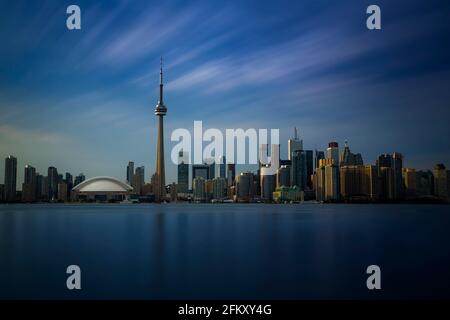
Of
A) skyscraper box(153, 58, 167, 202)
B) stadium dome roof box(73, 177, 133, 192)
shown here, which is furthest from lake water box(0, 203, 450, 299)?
stadium dome roof box(73, 177, 133, 192)

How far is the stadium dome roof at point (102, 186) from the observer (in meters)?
150

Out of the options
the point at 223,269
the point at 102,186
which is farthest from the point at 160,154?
the point at 223,269

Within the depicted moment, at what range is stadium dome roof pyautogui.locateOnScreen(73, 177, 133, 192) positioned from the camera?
150 m

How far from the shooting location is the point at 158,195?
13275 centimetres

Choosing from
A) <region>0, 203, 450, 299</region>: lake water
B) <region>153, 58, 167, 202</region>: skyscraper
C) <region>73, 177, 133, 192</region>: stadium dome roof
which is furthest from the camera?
<region>73, 177, 133, 192</region>: stadium dome roof

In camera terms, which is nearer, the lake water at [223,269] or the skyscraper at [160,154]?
the lake water at [223,269]

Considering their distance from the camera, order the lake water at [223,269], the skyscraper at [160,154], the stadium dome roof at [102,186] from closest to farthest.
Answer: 1. the lake water at [223,269]
2. the skyscraper at [160,154]
3. the stadium dome roof at [102,186]

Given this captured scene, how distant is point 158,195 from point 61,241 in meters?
111

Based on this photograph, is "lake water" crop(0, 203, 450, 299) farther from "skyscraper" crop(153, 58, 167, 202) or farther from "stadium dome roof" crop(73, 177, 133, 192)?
"stadium dome roof" crop(73, 177, 133, 192)

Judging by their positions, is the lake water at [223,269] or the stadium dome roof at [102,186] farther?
the stadium dome roof at [102,186]

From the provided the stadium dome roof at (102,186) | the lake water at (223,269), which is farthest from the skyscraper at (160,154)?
the lake water at (223,269)

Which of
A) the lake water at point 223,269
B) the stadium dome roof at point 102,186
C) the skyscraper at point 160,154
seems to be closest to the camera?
the lake water at point 223,269

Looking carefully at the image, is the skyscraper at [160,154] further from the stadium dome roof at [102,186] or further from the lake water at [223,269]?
the lake water at [223,269]

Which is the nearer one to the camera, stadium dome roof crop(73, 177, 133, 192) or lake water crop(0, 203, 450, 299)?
lake water crop(0, 203, 450, 299)
